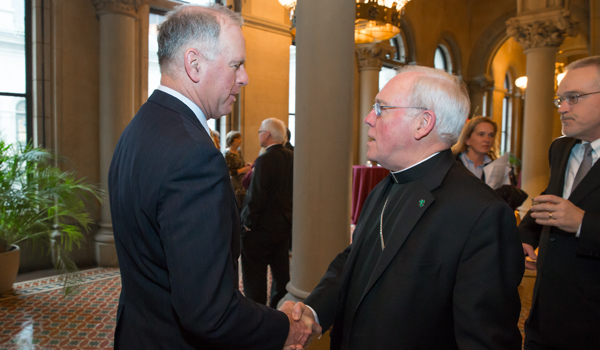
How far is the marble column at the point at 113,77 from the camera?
6176 millimetres

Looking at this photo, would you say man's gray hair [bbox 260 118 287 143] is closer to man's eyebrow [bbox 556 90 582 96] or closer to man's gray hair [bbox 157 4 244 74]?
man's eyebrow [bbox 556 90 582 96]

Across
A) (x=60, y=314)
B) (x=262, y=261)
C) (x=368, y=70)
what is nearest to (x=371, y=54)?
(x=368, y=70)

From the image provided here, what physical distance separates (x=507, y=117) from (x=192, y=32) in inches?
769

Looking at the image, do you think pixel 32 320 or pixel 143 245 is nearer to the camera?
pixel 143 245

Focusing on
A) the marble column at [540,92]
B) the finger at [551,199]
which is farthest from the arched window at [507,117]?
the finger at [551,199]

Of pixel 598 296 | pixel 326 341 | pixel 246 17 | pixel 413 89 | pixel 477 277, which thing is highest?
pixel 246 17

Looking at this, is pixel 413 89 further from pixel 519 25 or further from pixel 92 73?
pixel 519 25

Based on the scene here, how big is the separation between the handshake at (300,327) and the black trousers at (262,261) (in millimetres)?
2538

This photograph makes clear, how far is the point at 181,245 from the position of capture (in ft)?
3.74

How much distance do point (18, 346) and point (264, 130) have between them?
2858mm

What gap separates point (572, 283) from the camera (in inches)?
77.2

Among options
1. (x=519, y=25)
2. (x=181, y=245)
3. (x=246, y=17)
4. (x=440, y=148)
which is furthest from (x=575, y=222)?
(x=519, y=25)

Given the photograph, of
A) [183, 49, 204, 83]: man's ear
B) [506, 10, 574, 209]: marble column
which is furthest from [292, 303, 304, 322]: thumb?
[506, 10, 574, 209]: marble column

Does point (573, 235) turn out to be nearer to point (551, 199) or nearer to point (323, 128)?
point (551, 199)
